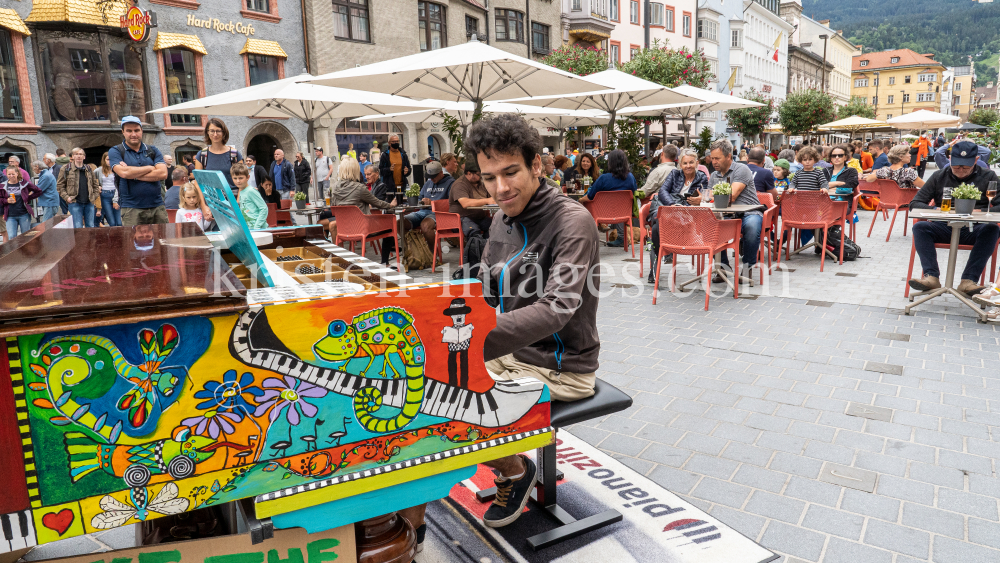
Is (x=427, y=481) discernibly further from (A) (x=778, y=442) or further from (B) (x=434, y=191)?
(B) (x=434, y=191)

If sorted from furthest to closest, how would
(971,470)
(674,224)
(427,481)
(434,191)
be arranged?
(434,191) → (674,224) → (971,470) → (427,481)

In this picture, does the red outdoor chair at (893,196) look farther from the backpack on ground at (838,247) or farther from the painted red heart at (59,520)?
the painted red heart at (59,520)

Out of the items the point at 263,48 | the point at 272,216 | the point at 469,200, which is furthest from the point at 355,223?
the point at 263,48

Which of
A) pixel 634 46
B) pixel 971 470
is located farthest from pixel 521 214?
pixel 634 46

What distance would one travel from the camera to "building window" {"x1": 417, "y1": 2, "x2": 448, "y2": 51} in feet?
80.6

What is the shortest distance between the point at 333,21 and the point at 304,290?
2201 cm

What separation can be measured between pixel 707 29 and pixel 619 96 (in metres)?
39.2

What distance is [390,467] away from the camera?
6.03 feet

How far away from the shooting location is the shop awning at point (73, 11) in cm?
1594

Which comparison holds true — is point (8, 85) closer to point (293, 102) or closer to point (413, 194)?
point (293, 102)

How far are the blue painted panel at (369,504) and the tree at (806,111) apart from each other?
127 ft

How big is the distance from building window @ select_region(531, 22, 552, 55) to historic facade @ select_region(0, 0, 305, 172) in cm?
1367

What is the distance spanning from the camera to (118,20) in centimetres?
1717

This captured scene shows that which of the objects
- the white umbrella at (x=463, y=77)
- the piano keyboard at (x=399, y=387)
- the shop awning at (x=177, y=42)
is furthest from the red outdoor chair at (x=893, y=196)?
the shop awning at (x=177, y=42)
